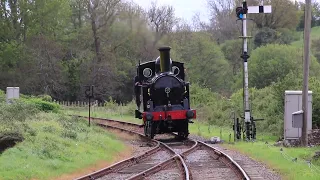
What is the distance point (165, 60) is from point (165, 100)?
1.75m

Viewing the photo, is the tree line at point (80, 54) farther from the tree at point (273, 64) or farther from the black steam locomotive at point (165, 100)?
the black steam locomotive at point (165, 100)

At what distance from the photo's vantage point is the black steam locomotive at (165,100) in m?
22.4

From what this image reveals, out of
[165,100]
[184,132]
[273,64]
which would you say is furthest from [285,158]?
[273,64]

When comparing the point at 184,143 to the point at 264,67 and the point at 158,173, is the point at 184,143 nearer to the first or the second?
the point at 158,173

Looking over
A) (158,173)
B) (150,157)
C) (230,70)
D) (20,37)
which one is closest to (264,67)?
(230,70)

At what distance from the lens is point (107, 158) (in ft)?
56.1

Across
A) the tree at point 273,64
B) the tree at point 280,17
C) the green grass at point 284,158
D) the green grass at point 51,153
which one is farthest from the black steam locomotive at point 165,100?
the tree at point 280,17

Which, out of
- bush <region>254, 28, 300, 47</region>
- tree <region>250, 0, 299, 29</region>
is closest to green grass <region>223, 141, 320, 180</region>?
bush <region>254, 28, 300, 47</region>

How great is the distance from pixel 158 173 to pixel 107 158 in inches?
145

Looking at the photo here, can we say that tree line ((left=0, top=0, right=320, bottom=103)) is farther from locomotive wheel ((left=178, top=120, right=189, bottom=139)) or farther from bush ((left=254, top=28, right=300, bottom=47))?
locomotive wheel ((left=178, top=120, right=189, bottom=139))

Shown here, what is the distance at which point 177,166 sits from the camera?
49.5 feet

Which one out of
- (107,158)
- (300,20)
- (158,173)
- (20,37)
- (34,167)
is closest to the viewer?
(34,167)

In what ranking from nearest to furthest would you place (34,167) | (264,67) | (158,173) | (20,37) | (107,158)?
(34,167), (158,173), (107,158), (264,67), (20,37)

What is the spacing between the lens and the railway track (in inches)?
521
